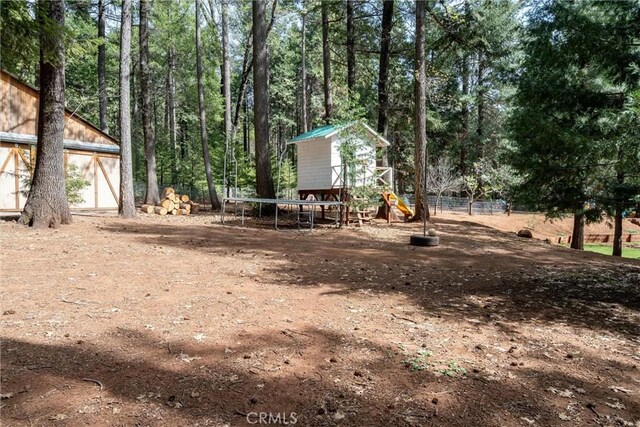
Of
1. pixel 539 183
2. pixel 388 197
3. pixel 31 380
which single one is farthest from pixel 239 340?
pixel 388 197

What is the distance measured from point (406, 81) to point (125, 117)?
588 inches

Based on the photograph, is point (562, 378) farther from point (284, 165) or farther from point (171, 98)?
point (171, 98)

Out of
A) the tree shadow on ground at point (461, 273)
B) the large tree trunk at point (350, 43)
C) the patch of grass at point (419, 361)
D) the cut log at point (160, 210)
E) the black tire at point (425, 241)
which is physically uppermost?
the large tree trunk at point (350, 43)

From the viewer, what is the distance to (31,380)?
2.64 m

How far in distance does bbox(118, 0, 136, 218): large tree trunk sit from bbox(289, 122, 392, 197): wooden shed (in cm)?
597

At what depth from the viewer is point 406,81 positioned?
73.5 feet

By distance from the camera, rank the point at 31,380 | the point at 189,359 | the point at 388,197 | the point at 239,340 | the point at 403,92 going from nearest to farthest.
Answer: the point at 31,380 → the point at 189,359 → the point at 239,340 → the point at 388,197 → the point at 403,92

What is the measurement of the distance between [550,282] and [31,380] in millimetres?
6388

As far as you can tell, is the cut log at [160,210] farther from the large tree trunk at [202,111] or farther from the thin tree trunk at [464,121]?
the thin tree trunk at [464,121]

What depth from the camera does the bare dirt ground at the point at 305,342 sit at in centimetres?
251

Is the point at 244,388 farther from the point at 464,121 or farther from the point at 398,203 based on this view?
the point at 464,121

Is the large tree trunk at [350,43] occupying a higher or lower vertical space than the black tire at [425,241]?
higher

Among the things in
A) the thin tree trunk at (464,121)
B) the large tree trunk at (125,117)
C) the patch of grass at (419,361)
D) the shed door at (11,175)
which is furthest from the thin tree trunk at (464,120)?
the patch of grass at (419,361)

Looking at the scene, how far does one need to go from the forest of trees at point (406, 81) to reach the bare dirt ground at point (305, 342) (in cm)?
219
